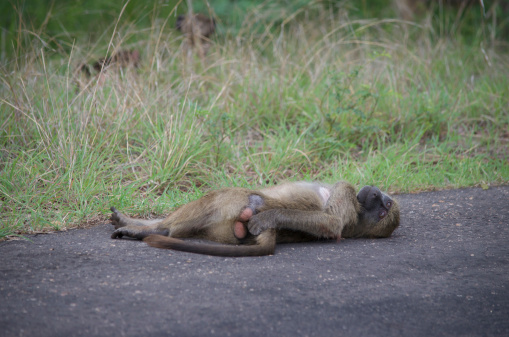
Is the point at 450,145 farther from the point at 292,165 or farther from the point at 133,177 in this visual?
the point at 133,177

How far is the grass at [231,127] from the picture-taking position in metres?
3.87

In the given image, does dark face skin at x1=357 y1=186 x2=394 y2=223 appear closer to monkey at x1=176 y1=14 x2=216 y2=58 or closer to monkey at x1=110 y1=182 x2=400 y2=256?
monkey at x1=110 y1=182 x2=400 y2=256

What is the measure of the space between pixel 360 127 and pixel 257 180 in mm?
1333

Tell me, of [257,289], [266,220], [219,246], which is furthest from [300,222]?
[257,289]

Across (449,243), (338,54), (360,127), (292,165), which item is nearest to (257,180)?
(292,165)

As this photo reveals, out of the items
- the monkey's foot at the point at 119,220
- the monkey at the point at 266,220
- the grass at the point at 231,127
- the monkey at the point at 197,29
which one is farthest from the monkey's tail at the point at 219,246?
the monkey at the point at 197,29

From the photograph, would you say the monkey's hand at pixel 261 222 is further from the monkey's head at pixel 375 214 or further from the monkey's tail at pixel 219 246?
the monkey's head at pixel 375 214

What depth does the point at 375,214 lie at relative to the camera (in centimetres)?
336

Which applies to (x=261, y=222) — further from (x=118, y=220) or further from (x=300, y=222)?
(x=118, y=220)

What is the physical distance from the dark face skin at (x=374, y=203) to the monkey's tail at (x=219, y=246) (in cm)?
72

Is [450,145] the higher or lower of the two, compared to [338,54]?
lower

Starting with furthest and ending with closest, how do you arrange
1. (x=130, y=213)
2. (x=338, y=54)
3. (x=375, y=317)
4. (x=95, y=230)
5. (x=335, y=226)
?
(x=338, y=54) < (x=130, y=213) < (x=95, y=230) < (x=335, y=226) < (x=375, y=317)

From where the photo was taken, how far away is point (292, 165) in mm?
4781

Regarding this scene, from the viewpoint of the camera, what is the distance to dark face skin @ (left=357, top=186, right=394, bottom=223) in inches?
131
